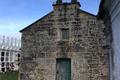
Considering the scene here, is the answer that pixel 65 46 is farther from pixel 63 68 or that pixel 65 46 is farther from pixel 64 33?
pixel 63 68

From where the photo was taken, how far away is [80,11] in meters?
19.1

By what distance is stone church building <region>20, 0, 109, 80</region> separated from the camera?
61.4ft

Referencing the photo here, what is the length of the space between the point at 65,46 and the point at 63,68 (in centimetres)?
131

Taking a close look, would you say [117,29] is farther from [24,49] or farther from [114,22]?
[24,49]

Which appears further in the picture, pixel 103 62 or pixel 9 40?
pixel 9 40

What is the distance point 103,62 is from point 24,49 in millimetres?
4926

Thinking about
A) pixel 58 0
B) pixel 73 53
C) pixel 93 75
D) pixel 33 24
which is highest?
pixel 58 0

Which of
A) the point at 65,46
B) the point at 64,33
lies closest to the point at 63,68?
the point at 65,46

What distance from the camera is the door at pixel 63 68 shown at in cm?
1898

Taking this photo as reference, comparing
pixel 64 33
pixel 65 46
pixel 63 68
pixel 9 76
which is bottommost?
pixel 9 76

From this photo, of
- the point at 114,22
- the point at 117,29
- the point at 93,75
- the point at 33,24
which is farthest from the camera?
the point at 33,24

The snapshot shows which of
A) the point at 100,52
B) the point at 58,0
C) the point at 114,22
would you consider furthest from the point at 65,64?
the point at 114,22

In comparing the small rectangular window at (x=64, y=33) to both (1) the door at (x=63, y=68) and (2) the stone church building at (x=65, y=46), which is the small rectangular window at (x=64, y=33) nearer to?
(2) the stone church building at (x=65, y=46)

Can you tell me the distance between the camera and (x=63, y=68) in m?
19.1
